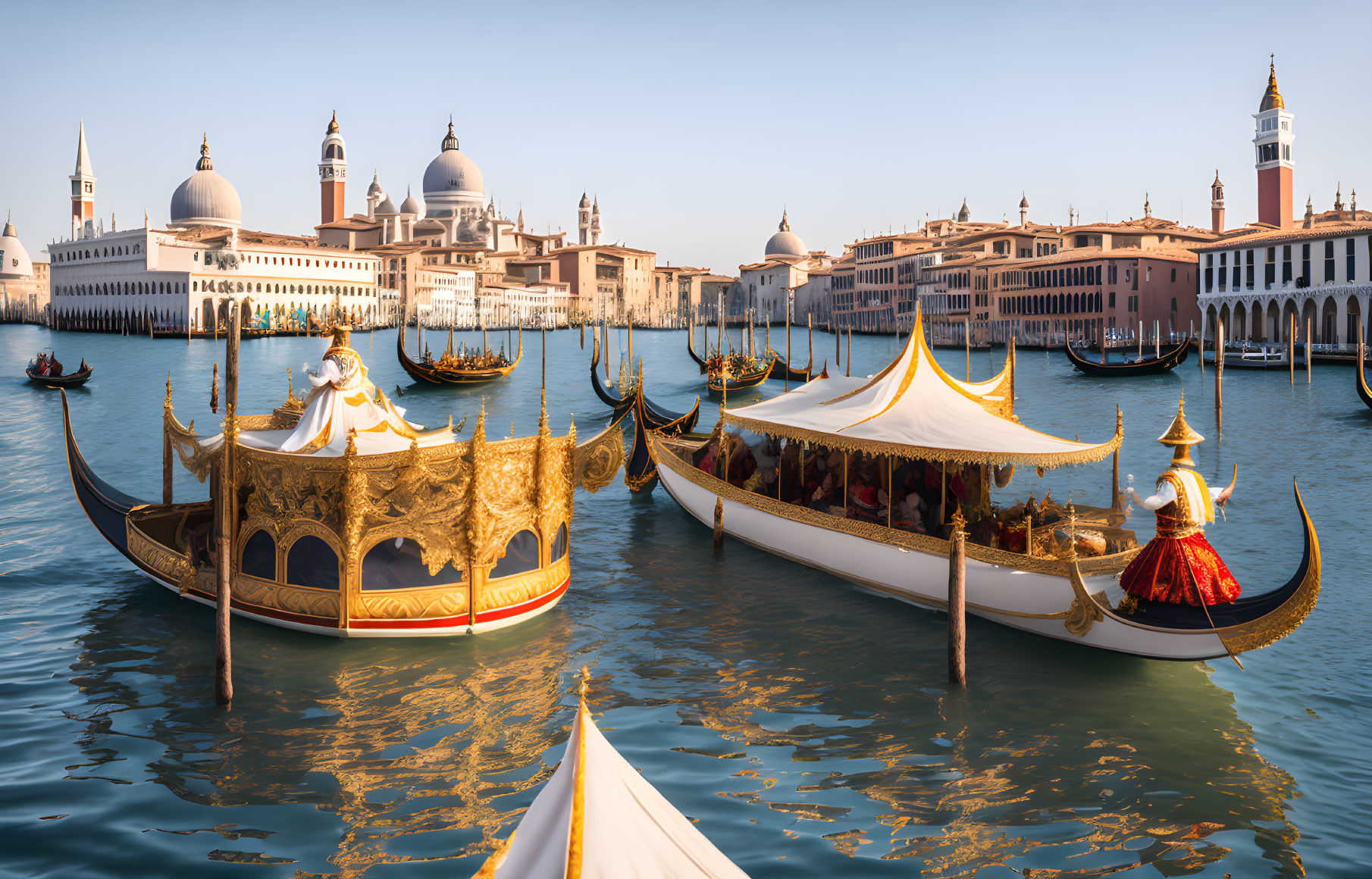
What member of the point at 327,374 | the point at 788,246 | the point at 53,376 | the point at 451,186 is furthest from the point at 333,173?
the point at 327,374

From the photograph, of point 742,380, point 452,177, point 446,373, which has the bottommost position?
point 742,380

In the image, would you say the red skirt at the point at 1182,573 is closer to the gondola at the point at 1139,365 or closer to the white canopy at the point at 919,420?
the white canopy at the point at 919,420

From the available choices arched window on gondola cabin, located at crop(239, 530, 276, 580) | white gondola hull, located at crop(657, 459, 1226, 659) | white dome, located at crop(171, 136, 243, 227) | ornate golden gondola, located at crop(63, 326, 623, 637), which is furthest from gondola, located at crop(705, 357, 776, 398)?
white dome, located at crop(171, 136, 243, 227)

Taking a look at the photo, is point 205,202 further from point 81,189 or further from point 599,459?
point 599,459

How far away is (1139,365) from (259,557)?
2784cm

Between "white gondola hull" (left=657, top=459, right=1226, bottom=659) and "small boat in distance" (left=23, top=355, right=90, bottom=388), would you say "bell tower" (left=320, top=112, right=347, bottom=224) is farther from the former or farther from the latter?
"white gondola hull" (left=657, top=459, right=1226, bottom=659)

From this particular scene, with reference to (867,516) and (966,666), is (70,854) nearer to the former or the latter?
(966,666)

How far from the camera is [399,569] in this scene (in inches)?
257

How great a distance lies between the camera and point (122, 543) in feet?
25.3

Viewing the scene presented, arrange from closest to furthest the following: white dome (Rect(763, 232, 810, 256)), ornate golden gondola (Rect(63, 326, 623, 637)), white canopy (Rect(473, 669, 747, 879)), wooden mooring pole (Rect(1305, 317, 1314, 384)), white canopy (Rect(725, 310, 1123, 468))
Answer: white canopy (Rect(473, 669, 747, 879)) → ornate golden gondola (Rect(63, 326, 623, 637)) → white canopy (Rect(725, 310, 1123, 468)) → wooden mooring pole (Rect(1305, 317, 1314, 384)) → white dome (Rect(763, 232, 810, 256))

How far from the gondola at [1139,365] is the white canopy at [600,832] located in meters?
29.0

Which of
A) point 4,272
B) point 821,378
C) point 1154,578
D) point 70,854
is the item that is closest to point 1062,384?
point 821,378

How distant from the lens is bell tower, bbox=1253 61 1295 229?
43594 millimetres

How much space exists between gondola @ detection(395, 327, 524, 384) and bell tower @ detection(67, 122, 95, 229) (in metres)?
44.9
